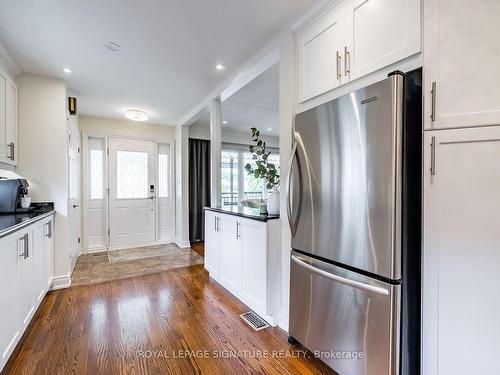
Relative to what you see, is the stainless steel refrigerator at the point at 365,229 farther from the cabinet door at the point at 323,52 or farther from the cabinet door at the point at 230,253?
the cabinet door at the point at 230,253

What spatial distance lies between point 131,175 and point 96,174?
1.94 ft

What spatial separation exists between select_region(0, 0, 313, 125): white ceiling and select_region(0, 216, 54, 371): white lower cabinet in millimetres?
1618

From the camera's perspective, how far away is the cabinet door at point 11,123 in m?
2.47

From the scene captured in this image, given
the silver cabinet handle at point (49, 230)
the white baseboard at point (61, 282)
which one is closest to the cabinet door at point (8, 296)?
the silver cabinet handle at point (49, 230)

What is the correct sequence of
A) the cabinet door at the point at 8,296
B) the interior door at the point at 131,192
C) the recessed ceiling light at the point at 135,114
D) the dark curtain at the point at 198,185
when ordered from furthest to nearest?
1. the dark curtain at the point at 198,185
2. the interior door at the point at 131,192
3. the recessed ceiling light at the point at 135,114
4. the cabinet door at the point at 8,296

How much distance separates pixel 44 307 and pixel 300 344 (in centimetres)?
251

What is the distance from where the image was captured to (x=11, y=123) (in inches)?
101

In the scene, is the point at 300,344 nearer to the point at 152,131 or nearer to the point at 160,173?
the point at 160,173

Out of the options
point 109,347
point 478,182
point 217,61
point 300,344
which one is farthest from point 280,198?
point 109,347

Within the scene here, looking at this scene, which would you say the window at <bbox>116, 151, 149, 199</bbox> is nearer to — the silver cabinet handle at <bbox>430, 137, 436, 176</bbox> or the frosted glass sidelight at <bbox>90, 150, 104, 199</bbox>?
the frosted glass sidelight at <bbox>90, 150, 104, 199</bbox>

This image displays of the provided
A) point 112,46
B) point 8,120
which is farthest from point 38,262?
point 112,46

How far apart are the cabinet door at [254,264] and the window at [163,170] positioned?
128 inches

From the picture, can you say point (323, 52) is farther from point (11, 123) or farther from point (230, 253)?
point (11, 123)

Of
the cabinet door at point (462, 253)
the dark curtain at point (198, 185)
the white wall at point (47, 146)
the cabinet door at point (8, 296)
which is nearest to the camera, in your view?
the cabinet door at point (462, 253)
